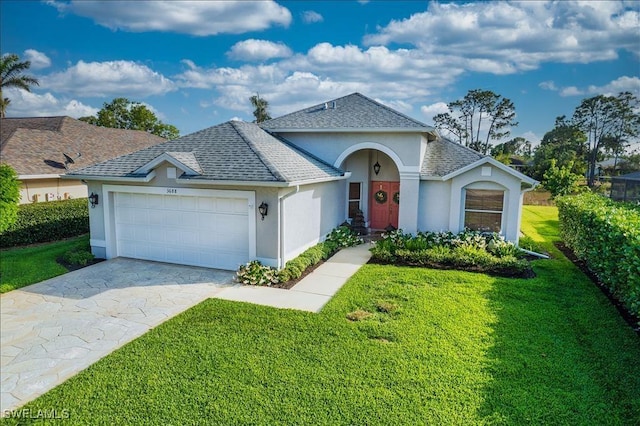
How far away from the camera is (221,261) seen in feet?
40.0

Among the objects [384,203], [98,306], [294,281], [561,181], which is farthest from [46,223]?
[561,181]

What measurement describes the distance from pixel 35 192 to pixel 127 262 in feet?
28.4

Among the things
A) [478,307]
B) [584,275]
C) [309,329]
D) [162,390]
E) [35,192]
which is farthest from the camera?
[35,192]

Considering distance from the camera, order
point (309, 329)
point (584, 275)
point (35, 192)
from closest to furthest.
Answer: point (309, 329) < point (584, 275) < point (35, 192)

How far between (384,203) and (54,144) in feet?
58.3

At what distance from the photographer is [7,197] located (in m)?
12.6

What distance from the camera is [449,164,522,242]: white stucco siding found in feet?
47.6

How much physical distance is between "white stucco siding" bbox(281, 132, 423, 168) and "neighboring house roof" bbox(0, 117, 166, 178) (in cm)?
1144

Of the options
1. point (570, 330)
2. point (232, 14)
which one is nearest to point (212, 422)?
point (570, 330)

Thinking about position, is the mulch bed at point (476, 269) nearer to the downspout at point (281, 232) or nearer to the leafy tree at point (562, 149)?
the downspout at point (281, 232)

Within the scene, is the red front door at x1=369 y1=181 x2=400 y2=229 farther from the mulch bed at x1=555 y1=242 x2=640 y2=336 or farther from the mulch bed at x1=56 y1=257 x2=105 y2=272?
the mulch bed at x1=56 y1=257 x2=105 y2=272

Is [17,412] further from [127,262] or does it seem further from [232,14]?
[232,14]

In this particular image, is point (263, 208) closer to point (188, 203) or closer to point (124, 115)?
point (188, 203)

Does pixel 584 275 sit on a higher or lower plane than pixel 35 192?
lower
